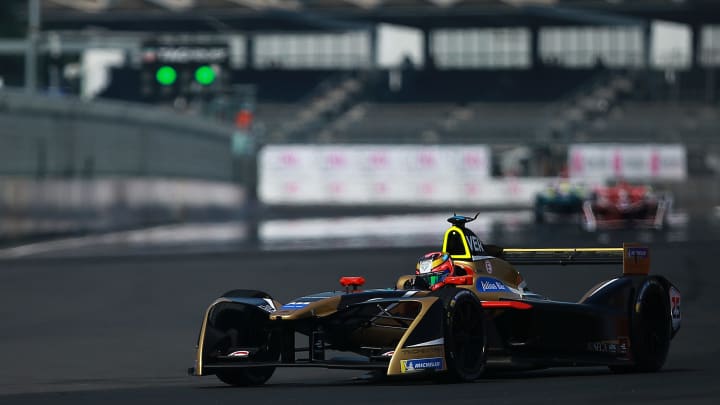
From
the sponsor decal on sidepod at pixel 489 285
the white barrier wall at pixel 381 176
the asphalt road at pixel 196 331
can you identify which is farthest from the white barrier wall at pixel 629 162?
the sponsor decal on sidepod at pixel 489 285

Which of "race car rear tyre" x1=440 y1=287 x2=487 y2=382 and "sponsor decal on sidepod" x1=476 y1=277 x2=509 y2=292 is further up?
"sponsor decal on sidepod" x1=476 y1=277 x2=509 y2=292

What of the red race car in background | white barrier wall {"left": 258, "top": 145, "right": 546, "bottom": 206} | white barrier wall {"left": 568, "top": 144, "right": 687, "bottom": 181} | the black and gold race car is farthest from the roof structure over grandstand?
the black and gold race car

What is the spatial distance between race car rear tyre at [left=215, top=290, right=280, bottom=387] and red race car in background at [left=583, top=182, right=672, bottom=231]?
24.0 meters

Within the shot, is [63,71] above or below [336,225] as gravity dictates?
above

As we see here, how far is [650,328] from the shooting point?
10242mm

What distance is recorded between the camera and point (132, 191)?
3547 centimetres

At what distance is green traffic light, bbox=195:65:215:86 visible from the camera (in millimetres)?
41447

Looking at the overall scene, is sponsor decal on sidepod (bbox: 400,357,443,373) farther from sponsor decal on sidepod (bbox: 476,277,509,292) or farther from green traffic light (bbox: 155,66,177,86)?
green traffic light (bbox: 155,66,177,86)

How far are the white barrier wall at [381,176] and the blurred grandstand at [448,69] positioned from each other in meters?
1.66

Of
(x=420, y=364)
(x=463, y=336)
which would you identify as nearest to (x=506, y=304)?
(x=463, y=336)

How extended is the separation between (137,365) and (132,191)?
24.9 m

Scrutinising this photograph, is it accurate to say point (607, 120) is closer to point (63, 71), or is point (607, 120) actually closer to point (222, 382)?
point (63, 71)

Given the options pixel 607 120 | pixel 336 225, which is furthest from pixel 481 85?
pixel 336 225

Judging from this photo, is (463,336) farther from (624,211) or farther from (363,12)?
(363,12)
